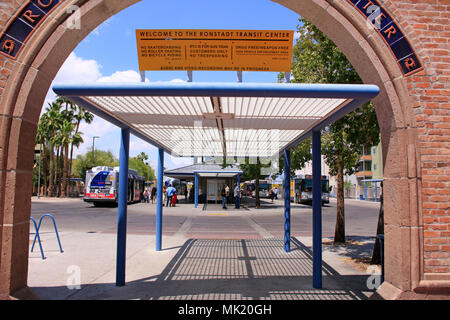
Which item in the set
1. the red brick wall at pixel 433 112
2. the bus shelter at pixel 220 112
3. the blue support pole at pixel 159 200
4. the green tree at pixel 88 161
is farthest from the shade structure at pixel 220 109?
the green tree at pixel 88 161

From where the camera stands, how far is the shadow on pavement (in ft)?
17.0

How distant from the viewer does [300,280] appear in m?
6.11

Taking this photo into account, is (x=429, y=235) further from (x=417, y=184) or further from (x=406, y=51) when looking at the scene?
(x=406, y=51)

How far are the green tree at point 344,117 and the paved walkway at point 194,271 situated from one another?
8.61 ft

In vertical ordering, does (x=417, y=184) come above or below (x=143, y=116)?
below

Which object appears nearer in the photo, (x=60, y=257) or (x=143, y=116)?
(x=143, y=116)

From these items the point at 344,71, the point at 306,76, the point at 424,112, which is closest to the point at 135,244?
the point at 306,76

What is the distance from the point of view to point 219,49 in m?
5.15

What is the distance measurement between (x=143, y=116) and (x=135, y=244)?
17.4 ft

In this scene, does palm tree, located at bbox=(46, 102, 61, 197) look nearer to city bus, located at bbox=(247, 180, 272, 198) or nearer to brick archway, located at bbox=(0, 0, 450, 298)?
city bus, located at bbox=(247, 180, 272, 198)

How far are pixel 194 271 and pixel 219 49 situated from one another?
4399 millimetres

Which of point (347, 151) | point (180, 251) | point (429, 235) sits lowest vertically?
point (180, 251)

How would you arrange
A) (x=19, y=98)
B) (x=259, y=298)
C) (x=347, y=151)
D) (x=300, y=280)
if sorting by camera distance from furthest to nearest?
(x=347, y=151), (x=300, y=280), (x=259, y=298), (x=19, y=98)

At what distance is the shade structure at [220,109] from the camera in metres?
3.95
